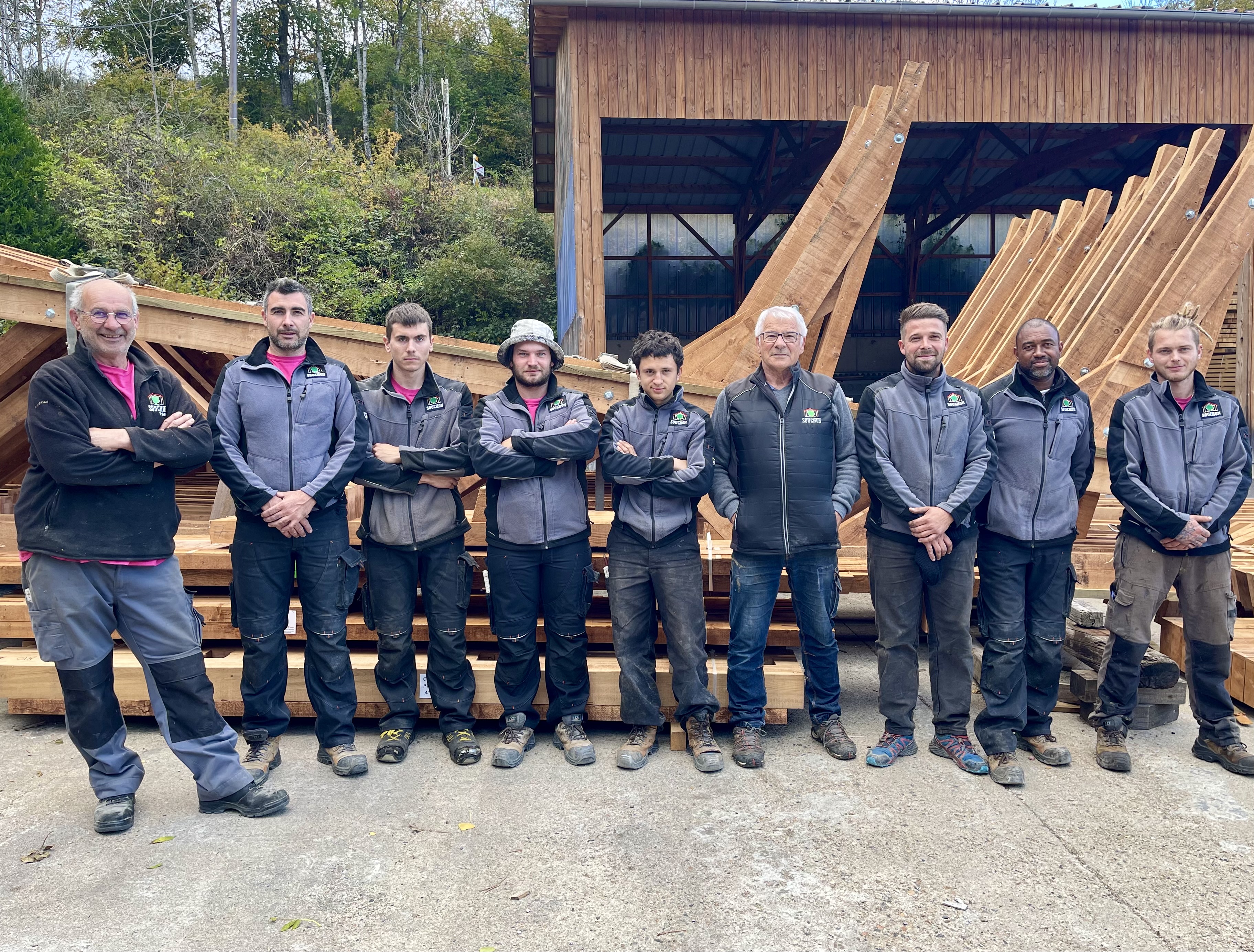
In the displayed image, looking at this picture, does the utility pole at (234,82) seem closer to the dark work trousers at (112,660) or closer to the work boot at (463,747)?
the dark work trousers at (112,660)

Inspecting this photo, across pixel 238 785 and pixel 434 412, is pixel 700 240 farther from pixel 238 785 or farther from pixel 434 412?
pixel 238 785

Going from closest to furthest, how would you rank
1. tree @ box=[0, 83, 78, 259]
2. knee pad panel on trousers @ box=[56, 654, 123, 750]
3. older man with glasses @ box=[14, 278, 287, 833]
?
older man with glasses @ box=[14, 278, 287, 833] < knee pad panel on trousers @ box=[56, 654, 123, 750] < tree @ box=[0, 83, 78, 259]

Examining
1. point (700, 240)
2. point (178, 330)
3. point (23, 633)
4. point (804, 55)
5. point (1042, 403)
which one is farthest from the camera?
point (700, 240)

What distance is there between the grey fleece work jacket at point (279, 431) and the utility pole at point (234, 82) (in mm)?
25792

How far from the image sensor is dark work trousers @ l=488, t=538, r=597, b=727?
150 inches

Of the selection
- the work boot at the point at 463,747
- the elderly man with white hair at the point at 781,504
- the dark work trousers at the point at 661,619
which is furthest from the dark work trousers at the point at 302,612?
the elderly man with white hair at the point at 781,504

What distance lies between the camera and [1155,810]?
332 centimetres

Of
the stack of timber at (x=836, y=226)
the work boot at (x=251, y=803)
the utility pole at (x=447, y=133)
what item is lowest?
the work boot at (x=251, y=803)

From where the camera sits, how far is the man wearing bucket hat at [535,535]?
373cm

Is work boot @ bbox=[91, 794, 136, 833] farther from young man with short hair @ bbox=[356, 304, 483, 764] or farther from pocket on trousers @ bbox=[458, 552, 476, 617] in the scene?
pocket on trousers @ bbox=[458, 552, 476, 617]

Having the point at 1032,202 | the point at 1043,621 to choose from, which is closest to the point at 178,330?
the point at 1043,621

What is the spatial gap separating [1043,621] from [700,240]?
47.5 ft

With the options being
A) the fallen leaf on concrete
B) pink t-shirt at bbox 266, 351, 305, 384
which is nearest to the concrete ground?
the fallen leaf on concrete

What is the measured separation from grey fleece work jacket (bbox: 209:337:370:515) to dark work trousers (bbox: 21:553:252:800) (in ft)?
1.62
